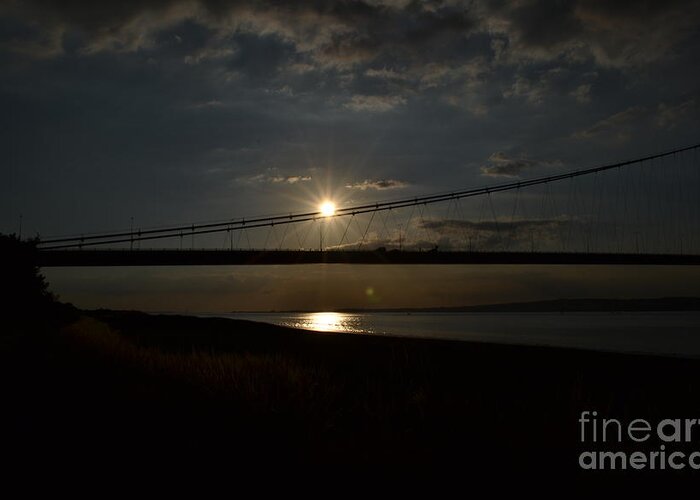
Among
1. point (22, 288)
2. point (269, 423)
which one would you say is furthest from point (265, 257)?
point (269, 423)

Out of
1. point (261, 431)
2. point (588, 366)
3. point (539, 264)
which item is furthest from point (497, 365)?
point (539, 264)

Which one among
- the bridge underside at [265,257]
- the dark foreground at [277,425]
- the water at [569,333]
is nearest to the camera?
the dark foreground at [277,425]

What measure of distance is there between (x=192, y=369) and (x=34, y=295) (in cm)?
3113

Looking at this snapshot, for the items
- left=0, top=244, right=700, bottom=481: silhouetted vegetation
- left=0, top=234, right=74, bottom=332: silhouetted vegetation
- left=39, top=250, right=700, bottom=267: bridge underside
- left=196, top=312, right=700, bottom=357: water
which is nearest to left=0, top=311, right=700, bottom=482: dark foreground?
left=0, top=244, right=700, bottom=481: silhouetted vegetation

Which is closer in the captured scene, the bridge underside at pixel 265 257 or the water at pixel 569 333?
the water at pixel 569 333

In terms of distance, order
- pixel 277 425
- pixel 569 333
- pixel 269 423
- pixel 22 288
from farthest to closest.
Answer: pixel 569 333, pixel 22 288, pixel 269 423, pixel 277 425

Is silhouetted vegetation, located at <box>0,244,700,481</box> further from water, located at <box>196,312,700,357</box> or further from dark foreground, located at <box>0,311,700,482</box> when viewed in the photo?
water, located at <box>196,312,700,357</box>

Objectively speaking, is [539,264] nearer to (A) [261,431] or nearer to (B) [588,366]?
(B) [588,366]

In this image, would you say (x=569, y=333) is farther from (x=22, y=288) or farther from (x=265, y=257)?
(x=22, y=288)

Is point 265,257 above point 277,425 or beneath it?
above

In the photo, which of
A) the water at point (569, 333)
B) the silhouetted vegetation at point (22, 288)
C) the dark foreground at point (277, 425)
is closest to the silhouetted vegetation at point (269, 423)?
the dark foreground at point (277, 425)

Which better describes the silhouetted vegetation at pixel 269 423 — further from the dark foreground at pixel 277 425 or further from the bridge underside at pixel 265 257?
the bridge underside at pixel 265 257

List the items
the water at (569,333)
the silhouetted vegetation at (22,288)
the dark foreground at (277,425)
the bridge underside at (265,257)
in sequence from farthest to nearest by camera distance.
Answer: the bridge underside at (265,257)
the water at (569,333)
the silhouetted vegetation at (22,288)
the dark foreground at (277,425)

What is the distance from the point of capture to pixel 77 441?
23.8 ft
